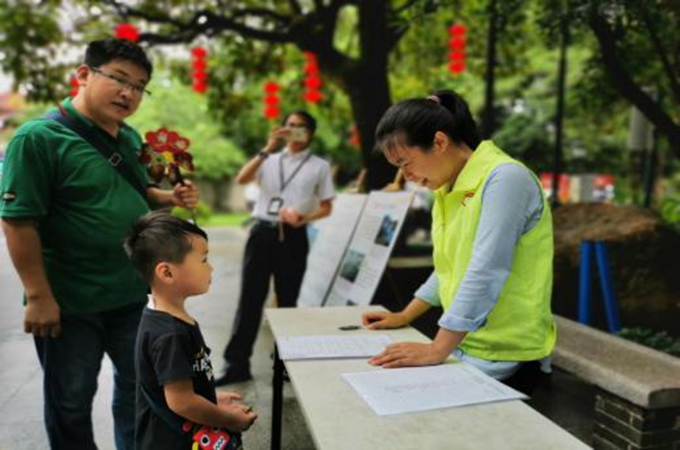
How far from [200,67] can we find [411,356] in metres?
7.14

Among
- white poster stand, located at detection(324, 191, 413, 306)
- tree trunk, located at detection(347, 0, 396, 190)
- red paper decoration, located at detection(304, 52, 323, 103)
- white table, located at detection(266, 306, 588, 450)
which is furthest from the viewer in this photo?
red paper decoration, located at detection(304, 52, 323, 103)

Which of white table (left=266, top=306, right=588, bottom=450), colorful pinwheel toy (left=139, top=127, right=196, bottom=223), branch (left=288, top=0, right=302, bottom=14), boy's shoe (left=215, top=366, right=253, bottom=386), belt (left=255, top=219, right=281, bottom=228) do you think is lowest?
boy's shoe (left=215, top=366, right=253, bottom=386)

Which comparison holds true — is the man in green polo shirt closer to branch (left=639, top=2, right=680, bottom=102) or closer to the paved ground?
the paved ground

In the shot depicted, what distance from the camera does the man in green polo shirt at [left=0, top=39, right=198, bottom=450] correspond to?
1.98 metres

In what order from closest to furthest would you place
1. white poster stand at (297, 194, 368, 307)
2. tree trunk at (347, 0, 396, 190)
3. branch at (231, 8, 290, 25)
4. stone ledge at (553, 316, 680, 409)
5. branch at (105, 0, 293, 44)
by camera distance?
1. stone ledge at (553, 316, 680, 409)
2. white poster stand at (297, 194, 368, 307)
3. tree trunk at (347, 0, 396, 190)
4. branch at (105, 0, 293, 44)
5. branch at (231, 8, 290, 25)

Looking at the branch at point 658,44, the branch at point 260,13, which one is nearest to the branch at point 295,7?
the branch at point 260,13

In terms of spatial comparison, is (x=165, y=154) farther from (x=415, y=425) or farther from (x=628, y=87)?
(x=628, y=87)

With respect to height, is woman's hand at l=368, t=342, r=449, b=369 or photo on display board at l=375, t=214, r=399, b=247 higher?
woman's hand at l=368, t=342, r=449, b=369

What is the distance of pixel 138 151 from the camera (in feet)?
8.09

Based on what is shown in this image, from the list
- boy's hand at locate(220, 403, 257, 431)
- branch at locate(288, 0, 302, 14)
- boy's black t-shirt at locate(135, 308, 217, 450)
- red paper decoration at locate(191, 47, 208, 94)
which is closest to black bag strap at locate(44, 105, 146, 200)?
boy's black t-shirt at locate(135, 308, 217, 450)

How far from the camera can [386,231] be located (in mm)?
4074

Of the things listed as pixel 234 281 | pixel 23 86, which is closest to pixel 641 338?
pixel 234 281

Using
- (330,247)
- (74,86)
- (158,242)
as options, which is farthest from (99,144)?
(74,86)

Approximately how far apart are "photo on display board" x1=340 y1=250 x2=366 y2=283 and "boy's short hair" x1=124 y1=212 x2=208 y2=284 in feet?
8.99
